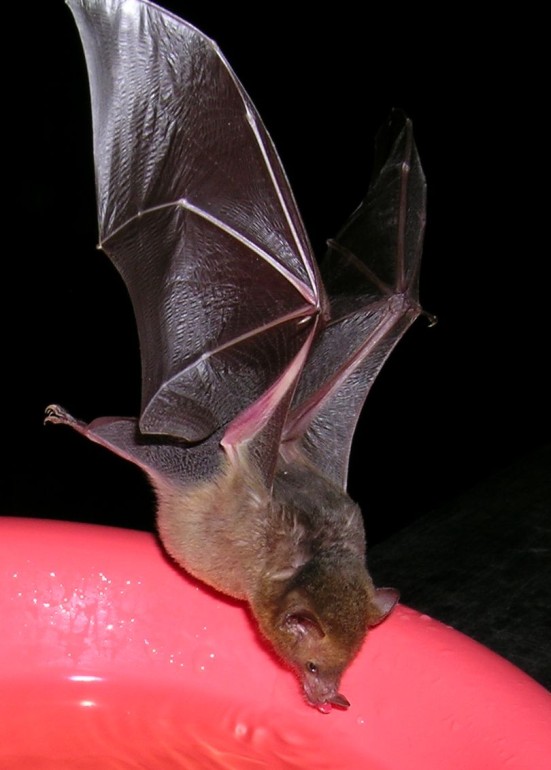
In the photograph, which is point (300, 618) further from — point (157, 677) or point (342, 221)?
point (342, 221)

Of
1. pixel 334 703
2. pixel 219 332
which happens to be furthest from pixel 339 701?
pixel 219 332

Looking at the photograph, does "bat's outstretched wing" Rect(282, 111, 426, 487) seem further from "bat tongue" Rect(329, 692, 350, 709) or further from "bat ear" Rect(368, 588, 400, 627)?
"bat tongue" Rect(329, 692, 350, 709)

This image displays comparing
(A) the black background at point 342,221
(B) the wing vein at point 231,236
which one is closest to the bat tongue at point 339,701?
(B) the wing vein at point 231,236

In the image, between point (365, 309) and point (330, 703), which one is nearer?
point (330, 703)

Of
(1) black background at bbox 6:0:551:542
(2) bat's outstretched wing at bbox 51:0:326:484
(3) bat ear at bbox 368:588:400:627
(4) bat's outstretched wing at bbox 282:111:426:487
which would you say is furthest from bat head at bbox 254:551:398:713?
(1) black background at bbox 6:0:551:542

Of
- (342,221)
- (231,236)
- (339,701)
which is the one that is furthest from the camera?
(342,221)

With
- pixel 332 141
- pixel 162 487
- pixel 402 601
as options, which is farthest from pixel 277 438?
pixel 332 141

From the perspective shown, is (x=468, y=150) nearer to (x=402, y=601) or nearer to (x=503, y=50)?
(x=503, y=50)
